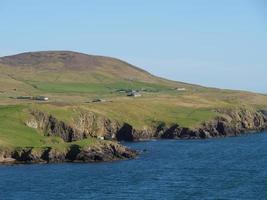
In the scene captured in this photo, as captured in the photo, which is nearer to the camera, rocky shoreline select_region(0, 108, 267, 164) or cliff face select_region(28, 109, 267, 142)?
rocky shoreline select_region(0, 108, 267, 164)

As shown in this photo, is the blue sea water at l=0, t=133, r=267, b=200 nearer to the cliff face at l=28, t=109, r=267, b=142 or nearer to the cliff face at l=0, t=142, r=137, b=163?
the cliff face at l=0, t=142, r=137, b=163

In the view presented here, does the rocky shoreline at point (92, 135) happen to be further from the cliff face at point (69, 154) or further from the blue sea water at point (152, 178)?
the blue sea water at point (152, 178)

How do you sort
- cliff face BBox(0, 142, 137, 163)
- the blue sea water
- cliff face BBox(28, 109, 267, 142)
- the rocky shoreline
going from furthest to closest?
cliff face BBox(28, 109, 267, 142), the rocky shoreline, cliff face BBox(0, 142, 137, 163), the blue sea water

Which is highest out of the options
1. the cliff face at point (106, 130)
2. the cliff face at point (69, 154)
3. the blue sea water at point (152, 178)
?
the cliff face at point (106, 130)

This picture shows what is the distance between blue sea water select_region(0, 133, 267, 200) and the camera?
103 meters

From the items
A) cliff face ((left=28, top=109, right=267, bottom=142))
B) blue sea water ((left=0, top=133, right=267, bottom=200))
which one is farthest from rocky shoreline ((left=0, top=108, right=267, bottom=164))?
blue sea water ((left=0, top=133, right=267, bottom=200))

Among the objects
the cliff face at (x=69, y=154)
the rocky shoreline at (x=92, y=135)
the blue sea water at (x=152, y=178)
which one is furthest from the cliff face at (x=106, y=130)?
the cliff face at (x=69, y=154)

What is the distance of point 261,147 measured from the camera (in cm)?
16725

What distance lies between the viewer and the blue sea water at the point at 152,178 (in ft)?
337

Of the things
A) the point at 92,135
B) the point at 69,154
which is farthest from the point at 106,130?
the point at 69,154

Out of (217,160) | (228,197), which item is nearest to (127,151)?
(217,160)

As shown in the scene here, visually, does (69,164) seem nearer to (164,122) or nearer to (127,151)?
(127,151)

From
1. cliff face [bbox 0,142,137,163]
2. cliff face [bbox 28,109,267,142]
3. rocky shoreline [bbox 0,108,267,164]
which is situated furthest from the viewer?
cliff face [bbox 28,109,267,142]

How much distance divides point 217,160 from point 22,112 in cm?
5589
